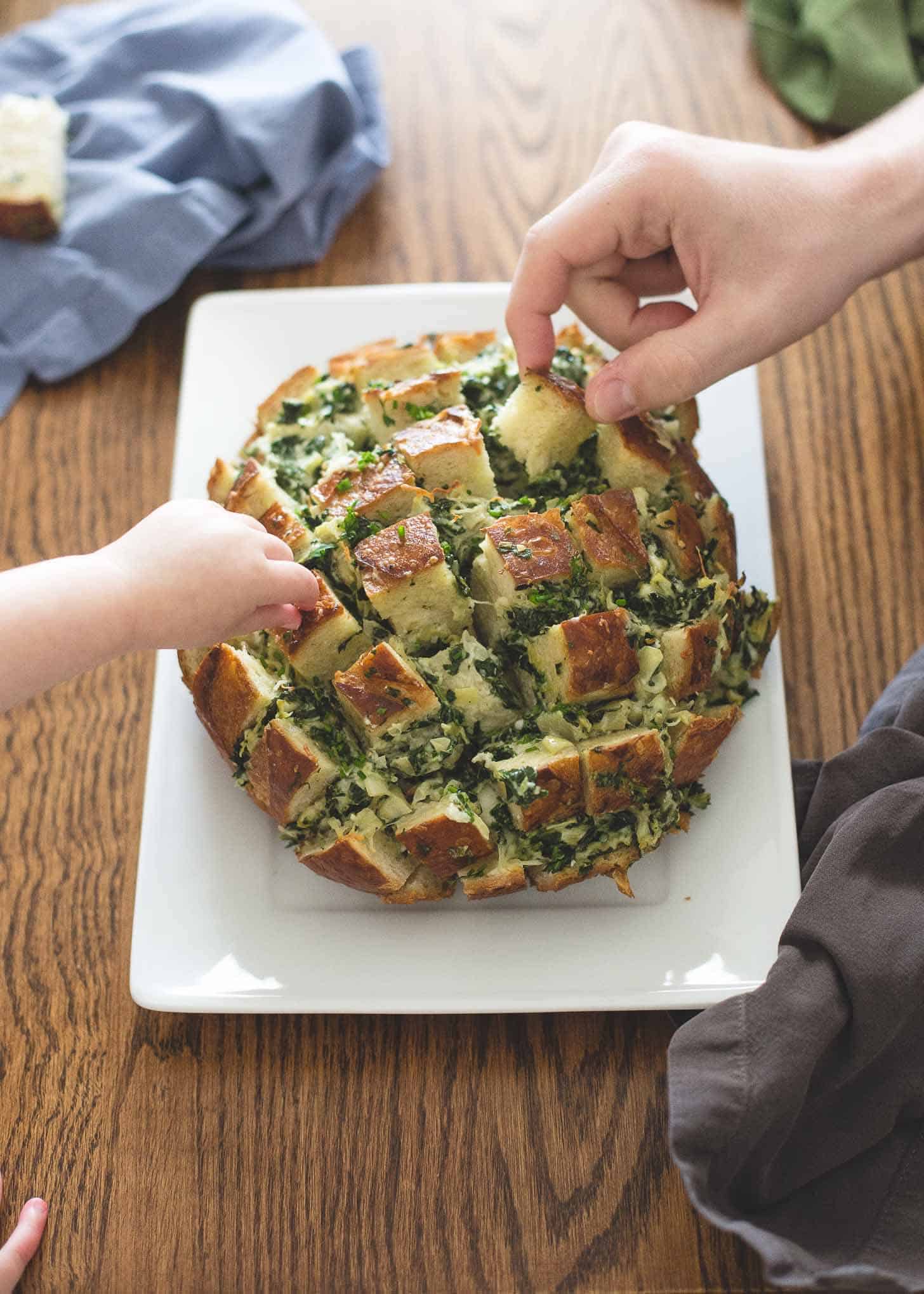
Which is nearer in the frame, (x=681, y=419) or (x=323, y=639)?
(x=323, y=639)

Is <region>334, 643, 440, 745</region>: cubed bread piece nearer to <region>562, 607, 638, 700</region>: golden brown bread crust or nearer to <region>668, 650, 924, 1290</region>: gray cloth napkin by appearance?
<region>562, 607, 638, 700</region>: golden brown bread crust

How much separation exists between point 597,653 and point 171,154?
135 centimetres

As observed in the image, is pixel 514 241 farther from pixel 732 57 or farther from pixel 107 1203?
pixel 107 1203

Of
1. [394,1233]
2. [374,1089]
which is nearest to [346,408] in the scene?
[374,1089]

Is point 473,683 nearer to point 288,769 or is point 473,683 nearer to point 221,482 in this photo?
point 288,769

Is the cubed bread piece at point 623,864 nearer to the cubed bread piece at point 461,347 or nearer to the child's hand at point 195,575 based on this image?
the child's hand at point 195,575

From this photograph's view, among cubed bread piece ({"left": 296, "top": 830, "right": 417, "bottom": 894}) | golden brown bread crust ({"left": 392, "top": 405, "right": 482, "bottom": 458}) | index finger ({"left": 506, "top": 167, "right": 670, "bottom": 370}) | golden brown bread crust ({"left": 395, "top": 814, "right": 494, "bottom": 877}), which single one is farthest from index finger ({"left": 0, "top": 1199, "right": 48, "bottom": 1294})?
index finger ({"left": 506, "top": 167, "right": 670, "bottom": 370})

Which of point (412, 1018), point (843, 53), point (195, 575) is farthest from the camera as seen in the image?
point (843, 53)

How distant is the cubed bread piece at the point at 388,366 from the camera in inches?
75.1

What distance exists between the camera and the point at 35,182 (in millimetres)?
2242

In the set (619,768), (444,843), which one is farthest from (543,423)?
(444,843)

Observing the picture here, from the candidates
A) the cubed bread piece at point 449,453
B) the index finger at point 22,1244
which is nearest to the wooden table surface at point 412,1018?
the index finger at point 22,1244

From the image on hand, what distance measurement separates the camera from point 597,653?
5.35 ft

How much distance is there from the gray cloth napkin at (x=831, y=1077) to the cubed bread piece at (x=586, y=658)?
14.8 inches
